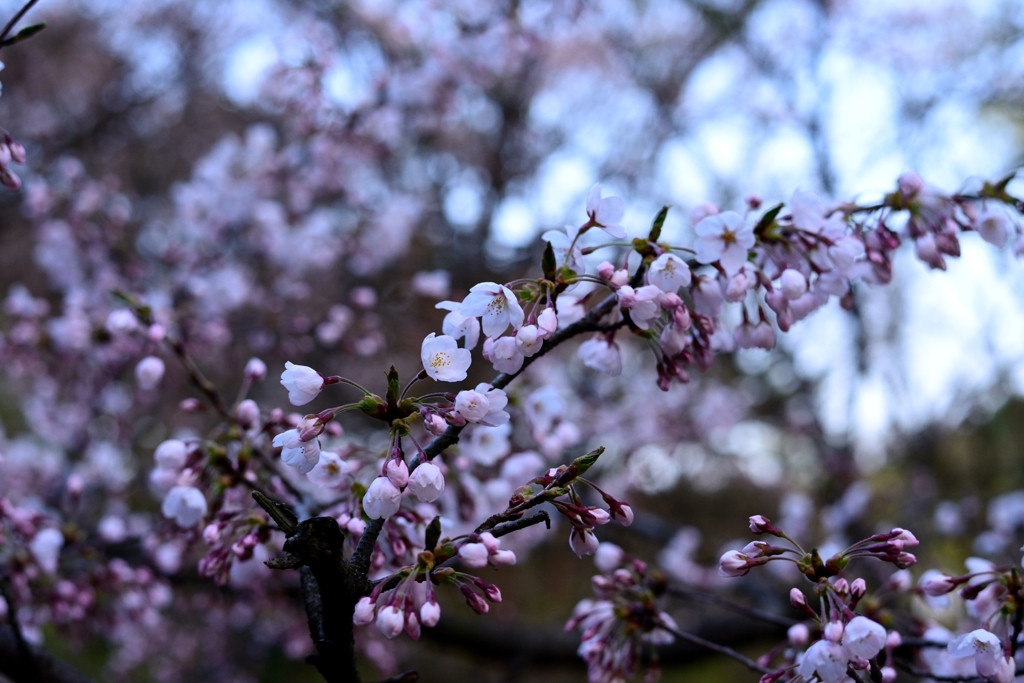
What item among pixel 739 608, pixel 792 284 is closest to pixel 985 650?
pixel 739 608

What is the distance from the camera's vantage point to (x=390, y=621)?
1.18 metres

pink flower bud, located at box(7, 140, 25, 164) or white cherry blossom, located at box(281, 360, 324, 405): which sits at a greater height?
pink flower bud, located at box(7, 140, 25, 164)

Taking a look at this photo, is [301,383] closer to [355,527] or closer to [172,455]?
[355,527]

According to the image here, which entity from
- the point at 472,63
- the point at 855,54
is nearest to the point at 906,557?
the point at 472,63

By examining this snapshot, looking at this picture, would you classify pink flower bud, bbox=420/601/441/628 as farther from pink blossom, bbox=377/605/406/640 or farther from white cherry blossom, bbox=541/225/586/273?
white cherry blossom, bbox=541/225/586/273

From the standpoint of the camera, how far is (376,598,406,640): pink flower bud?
1.18 meters

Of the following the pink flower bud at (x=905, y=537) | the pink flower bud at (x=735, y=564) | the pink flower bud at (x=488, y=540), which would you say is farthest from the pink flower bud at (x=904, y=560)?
the pink flower bud at (x=488, y=540)

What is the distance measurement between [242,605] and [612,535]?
3287 mm

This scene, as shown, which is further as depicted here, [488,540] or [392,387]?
[488,540]

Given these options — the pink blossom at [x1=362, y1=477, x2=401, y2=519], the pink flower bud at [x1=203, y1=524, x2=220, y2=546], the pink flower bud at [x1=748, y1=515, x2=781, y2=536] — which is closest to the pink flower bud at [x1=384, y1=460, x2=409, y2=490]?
the pink blossom at [x1=362, y1=477, x2=401, y2=519]

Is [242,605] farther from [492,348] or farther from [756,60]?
[756,60]

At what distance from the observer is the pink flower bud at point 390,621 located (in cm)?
118

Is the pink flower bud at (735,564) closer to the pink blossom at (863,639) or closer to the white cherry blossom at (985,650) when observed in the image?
the pink blossom at (863,639)

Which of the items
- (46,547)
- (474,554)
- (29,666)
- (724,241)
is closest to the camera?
(474,554)
